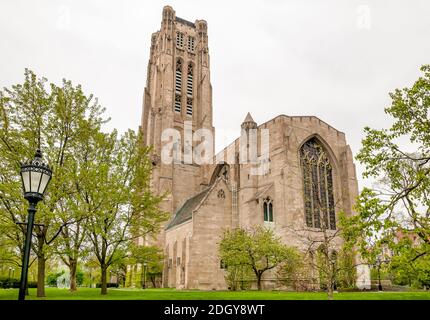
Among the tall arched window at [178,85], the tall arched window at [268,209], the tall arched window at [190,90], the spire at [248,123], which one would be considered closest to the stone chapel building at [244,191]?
the spire at [248,123]

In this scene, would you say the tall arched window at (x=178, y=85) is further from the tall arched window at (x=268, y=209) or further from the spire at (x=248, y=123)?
the tall arched window at (x=268, y=209)

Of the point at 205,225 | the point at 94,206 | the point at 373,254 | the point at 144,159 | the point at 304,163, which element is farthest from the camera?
the point at 304,163

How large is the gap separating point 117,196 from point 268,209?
20496 millimetres

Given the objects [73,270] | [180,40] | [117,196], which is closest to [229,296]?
[117,196]

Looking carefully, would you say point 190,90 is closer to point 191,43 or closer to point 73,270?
point 191,43

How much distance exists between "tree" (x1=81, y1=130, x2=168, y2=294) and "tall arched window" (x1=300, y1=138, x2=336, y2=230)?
1881 centimetres

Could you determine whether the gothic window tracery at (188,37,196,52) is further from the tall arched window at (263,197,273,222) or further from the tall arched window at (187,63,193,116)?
the tall arched window at (263,197,273,222)

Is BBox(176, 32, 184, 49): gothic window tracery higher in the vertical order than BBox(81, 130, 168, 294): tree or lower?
higher

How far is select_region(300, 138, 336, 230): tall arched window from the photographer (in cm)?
3812

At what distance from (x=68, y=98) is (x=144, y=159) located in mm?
6628

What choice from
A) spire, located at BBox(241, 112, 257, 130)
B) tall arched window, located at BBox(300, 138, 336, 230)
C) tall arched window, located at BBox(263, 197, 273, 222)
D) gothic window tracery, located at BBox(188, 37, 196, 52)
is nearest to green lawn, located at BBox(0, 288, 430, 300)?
tall arched window, located at BBox(263, 197, 273, 222)
